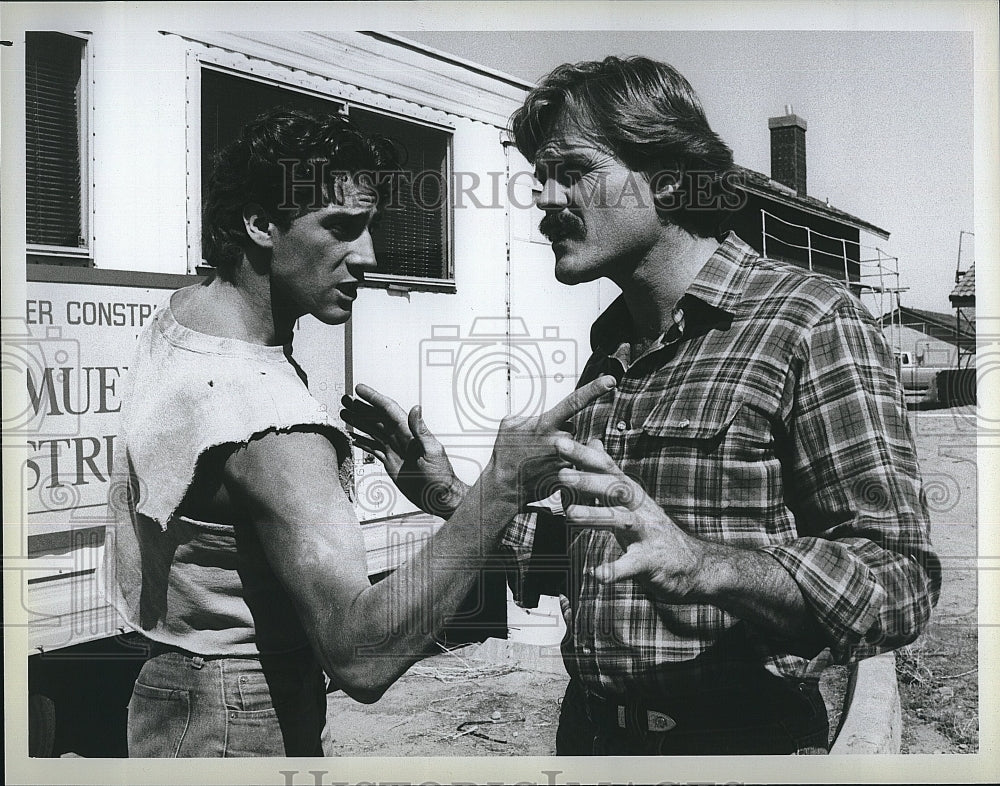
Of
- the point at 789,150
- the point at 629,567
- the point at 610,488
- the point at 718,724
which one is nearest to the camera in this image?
the point at 629,567

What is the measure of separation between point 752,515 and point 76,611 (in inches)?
84.9

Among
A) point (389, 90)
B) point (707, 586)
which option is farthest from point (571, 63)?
point (707, 586)

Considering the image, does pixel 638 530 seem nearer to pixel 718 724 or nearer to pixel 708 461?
pixel 708 461

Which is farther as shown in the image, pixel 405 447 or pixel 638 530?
pixel 405 447

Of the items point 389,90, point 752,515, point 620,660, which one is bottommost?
point 620,660

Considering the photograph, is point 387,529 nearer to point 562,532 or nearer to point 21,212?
point 562,532

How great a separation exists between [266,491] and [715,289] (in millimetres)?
1473

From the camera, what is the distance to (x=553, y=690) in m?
3.08

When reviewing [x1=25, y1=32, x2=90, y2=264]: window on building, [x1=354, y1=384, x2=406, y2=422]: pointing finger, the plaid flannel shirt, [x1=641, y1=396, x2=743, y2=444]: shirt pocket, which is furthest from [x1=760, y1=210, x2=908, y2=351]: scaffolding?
[x1=25, y1=32, x2=90, y2=264]: window on building

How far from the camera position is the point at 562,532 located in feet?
9.80

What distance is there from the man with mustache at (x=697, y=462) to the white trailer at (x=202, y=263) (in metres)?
0.13

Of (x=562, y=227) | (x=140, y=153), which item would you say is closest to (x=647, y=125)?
(x=562, y=227)

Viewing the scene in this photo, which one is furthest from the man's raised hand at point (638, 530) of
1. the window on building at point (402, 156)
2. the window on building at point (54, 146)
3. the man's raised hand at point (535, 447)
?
the window on building at point (54, 146)

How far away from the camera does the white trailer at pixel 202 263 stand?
9.98 ft
